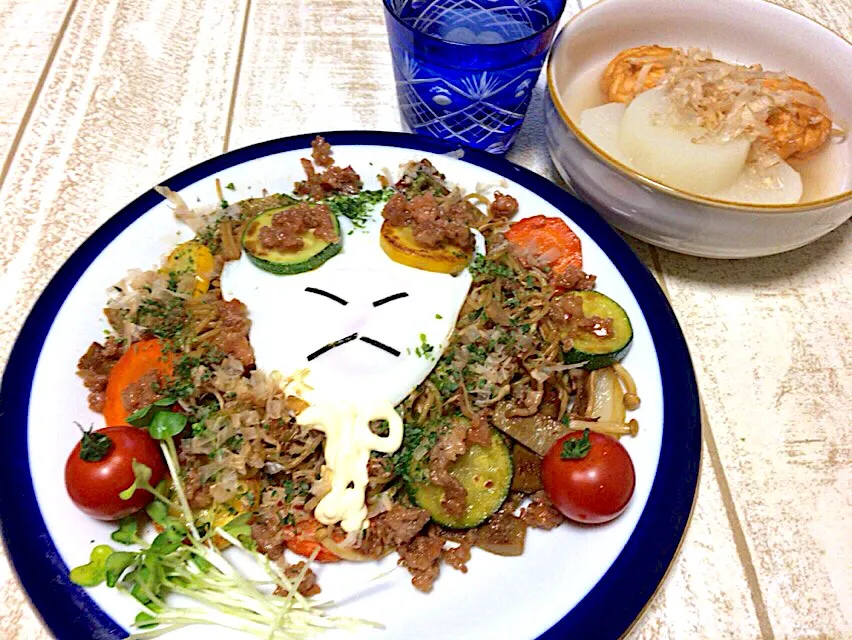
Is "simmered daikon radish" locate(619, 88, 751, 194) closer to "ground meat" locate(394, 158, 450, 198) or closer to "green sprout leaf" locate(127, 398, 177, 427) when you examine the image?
"ground meat" locate(394, 158, 450, 198)

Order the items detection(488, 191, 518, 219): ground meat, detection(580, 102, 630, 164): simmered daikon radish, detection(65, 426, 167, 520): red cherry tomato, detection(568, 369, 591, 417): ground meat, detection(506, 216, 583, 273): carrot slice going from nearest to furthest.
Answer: detection(65, 426, 167, 520): red cherry tomato, detection(568, 369, 591, 417): ground meat, detection(506, 216, 583, 273): carrot slice, detection(488, 191, 518, 219): ground meat, detection(580, 102, 630, 164): simmered daikon radish

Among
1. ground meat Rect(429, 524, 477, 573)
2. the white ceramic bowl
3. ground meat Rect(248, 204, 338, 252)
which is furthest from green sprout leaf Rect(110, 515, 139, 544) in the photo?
the white ceramic bowl

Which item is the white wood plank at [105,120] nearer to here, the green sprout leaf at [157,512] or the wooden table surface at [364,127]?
the wooden table surface at [364,127]

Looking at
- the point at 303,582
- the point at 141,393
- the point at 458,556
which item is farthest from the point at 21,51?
the point at 458,556

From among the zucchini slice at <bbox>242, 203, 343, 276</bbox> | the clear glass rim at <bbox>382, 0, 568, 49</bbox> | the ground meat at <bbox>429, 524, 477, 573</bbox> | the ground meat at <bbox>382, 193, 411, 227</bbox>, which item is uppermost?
the clear glass rim at <bbox>382, 0, 568, 49</bbox>

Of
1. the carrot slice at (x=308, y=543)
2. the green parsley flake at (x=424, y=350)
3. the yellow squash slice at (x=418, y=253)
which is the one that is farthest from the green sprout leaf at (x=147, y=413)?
the yellow squash slice at (x=418, y=253)

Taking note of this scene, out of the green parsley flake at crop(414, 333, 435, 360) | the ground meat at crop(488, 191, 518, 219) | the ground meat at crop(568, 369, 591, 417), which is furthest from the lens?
the ground meat at crop(488, 191, 518, 219)
